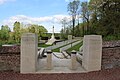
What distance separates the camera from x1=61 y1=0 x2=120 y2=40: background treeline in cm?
3288

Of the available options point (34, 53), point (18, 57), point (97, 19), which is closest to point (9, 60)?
point (18, 57)

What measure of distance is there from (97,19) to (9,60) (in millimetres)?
32826

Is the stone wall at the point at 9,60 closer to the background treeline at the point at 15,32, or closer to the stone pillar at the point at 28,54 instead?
the stone pillar at the point at 28,54

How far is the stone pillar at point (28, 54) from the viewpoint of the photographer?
34.5ft

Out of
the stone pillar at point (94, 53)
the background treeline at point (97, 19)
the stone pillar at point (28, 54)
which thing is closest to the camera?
the stone pillar at point (28, 54)

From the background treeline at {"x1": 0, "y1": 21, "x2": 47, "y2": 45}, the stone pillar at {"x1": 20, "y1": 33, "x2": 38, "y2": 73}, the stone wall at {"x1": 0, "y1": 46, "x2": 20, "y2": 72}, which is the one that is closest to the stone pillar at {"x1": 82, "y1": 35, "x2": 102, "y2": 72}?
the stone pillar at {"x1": 20, "y1": 33, "x2": 38, "y2": 73}

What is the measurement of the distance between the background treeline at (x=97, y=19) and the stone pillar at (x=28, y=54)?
239 inches

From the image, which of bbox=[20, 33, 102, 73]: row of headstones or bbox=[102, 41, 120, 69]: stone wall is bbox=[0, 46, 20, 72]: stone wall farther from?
bbox=[102, 41, 120, 69]: stone wall

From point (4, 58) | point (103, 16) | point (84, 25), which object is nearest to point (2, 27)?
point (84, 25)

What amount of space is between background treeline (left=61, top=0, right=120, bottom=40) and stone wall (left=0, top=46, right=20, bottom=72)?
670 centimetres

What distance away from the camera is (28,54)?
34.7 ft

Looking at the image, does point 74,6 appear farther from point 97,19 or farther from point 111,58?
point 111,58

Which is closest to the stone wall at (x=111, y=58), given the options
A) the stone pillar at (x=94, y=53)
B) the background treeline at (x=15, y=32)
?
the stone pillar at (x=94, y=53)

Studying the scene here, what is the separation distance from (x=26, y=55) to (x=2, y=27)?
148 ft
